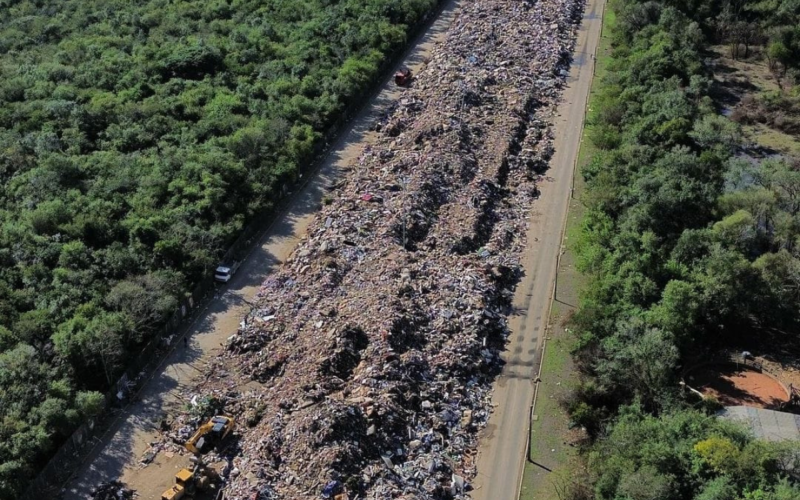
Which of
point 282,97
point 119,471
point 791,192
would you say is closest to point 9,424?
point 119,471

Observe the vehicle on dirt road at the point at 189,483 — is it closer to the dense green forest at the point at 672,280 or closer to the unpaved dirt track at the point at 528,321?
the unpaved dirt track at the point at 528,321

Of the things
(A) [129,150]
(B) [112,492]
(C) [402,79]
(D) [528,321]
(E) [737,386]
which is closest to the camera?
(B) [112,492]

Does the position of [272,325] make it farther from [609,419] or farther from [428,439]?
[609,419]

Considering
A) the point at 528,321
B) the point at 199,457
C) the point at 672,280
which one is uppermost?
the point at 672,280

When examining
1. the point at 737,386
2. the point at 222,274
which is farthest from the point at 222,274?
the point at 737,386

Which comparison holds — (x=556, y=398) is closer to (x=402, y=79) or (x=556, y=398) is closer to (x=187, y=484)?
(x=187, y=484)

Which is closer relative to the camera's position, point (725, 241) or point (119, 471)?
point (119, 471)

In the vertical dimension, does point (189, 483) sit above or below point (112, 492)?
above

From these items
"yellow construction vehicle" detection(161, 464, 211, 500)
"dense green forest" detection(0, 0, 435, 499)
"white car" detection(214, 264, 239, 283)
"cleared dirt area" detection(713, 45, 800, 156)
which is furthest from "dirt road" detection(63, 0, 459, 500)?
"cleared dirt area" detection(713, 45, 800, 156)
